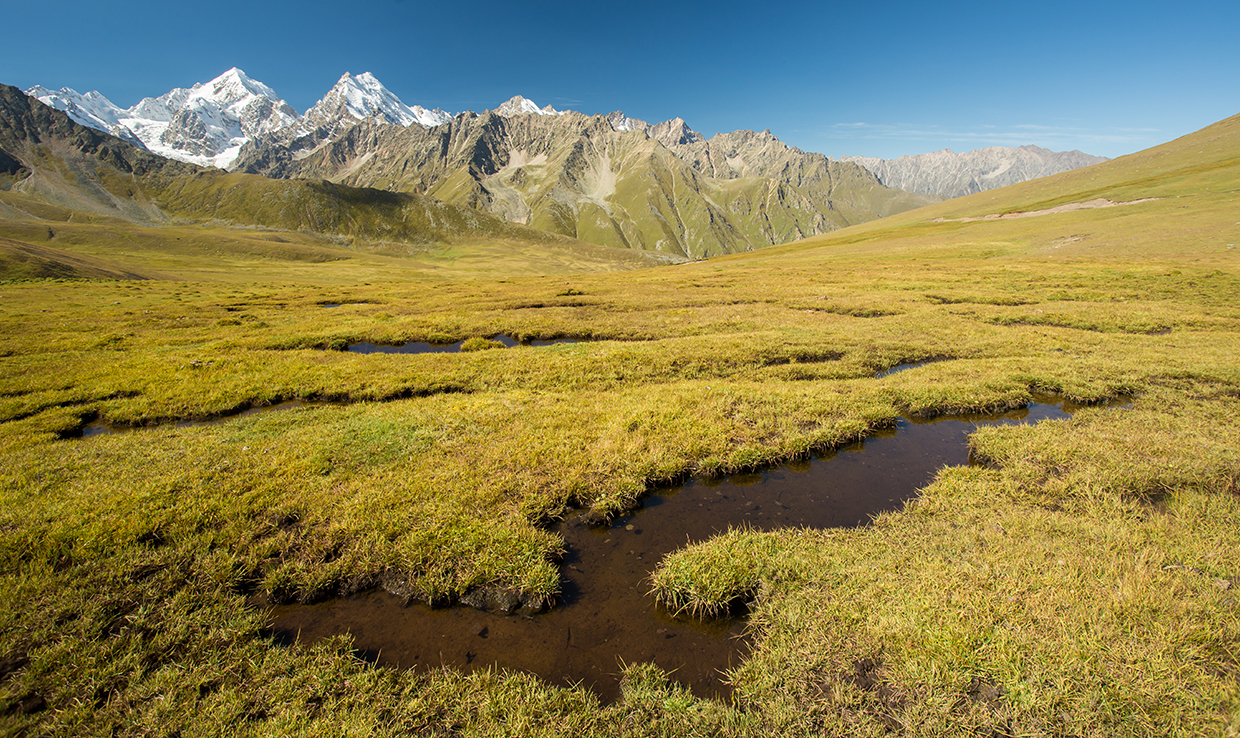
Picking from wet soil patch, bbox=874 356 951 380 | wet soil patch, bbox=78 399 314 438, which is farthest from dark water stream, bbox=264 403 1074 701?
wet soil patch, bbox=78 399 314 438

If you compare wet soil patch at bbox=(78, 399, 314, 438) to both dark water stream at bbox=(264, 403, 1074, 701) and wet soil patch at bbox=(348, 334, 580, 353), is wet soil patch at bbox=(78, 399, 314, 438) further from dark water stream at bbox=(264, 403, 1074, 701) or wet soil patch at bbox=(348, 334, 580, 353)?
dark water stream at bbox=(264, 403, 1074, 701)

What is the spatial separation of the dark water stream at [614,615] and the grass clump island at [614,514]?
333 millimetres

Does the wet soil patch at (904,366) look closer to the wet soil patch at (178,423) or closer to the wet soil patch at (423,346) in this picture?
the wet soil patch at (423,346)

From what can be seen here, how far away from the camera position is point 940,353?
2131 cm

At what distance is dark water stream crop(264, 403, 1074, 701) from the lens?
623cm

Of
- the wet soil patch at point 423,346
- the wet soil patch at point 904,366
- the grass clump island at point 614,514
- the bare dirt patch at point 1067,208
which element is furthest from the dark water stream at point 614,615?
the bare dirt patch at point 1067,208

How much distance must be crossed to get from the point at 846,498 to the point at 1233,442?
35.1ft

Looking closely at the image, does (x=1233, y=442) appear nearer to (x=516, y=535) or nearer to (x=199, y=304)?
(x=516, y=535)

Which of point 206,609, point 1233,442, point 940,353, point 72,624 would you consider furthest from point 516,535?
point 940,353

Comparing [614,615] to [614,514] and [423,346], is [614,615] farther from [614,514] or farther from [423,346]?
[423,346]

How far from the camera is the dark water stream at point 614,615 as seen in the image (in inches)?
245

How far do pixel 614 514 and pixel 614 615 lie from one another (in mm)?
2650

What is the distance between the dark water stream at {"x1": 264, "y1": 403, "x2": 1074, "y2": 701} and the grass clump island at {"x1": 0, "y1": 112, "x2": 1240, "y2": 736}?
333mm

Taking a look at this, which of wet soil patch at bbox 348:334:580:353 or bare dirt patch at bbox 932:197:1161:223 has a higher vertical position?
bare dirt patch at bbox 932:197:1161:223
